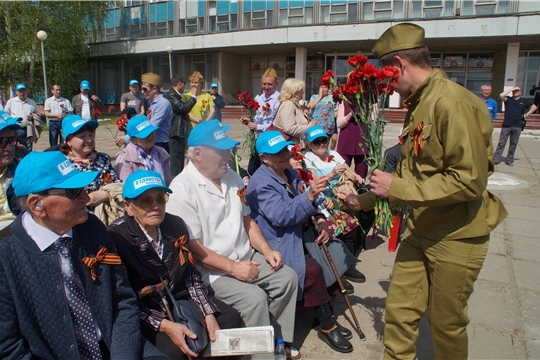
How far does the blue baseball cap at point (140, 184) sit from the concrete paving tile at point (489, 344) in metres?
2.51

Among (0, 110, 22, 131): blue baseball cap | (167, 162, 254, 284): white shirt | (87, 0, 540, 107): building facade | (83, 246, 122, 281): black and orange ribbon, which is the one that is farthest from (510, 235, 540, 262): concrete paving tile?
(87, 0, 540, 107): building facade

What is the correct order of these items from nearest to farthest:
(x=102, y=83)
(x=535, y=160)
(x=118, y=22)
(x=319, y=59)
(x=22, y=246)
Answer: (x=22, y=246), (x=535, y=160), (x=319, y=59), (x=118, y=22), (x=102, y=83)

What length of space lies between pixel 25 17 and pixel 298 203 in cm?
2802

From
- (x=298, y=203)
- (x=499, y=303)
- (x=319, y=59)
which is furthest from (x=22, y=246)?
(x=319, y=59)

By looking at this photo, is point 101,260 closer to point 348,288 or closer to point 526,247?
point 348,288

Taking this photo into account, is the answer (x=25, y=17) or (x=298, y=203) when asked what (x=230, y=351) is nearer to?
(x=298, y=203)

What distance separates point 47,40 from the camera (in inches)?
1028

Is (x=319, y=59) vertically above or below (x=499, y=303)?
above

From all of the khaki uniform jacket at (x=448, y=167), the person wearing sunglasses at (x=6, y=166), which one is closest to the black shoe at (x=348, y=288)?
the khaki uniform jacket at (x=448, y=167)

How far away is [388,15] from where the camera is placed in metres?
23.6

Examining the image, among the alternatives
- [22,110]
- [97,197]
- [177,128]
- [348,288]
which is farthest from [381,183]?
[22,110]

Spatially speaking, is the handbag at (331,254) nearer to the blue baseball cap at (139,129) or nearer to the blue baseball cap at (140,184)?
the blue baseball cap at (140,184)

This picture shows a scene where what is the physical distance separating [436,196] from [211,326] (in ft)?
5.01

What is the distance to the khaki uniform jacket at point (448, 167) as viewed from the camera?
200 cm
